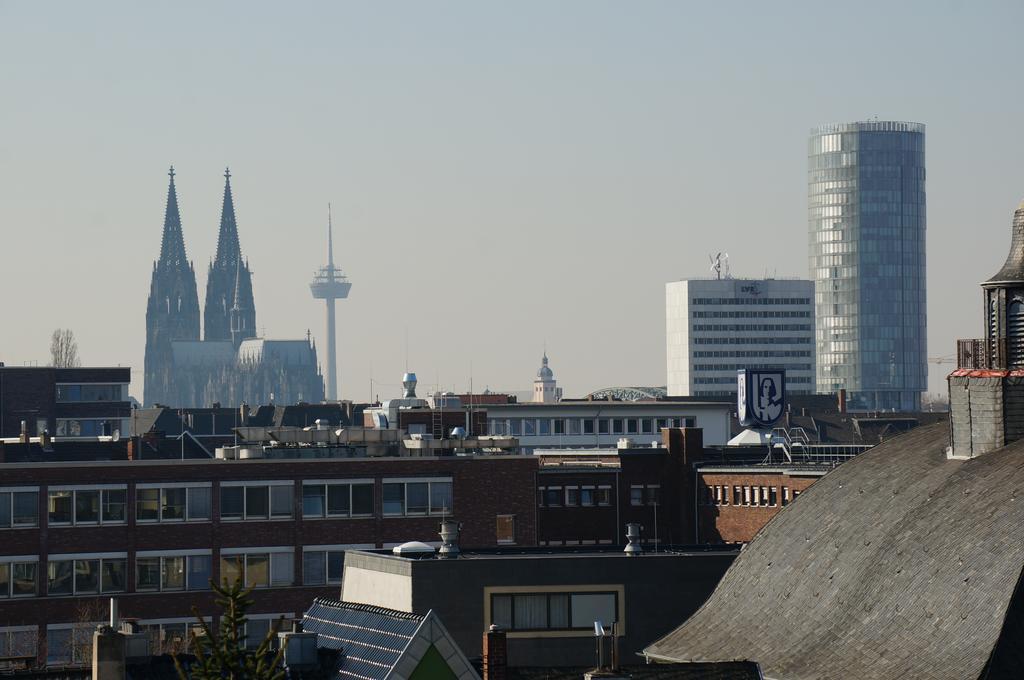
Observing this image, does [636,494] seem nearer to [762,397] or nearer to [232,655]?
[762,397]


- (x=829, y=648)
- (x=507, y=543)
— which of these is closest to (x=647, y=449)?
(x=507, y=543)

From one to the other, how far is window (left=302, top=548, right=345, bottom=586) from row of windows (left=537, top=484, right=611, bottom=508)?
2065cm

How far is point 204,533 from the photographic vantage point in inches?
4021

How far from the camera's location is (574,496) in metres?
123

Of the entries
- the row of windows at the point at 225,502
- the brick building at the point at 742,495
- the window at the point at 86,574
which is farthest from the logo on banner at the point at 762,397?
the window at the point at 86,574

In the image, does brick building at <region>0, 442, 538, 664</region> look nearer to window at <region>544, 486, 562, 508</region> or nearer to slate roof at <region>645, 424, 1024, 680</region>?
window at <region>544, 486, 562, 508</region>

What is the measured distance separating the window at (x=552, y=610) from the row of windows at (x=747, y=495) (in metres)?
38.9

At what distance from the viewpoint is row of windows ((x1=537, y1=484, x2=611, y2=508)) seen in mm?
122312

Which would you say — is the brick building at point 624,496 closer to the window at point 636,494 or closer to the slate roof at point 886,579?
the window at point 636,494

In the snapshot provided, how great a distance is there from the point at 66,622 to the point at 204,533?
7978mm

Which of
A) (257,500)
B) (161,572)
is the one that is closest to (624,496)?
(257,500)

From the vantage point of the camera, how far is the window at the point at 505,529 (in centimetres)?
10794

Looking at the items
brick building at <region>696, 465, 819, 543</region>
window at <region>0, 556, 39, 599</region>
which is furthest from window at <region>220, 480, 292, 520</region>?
brick building at <region>696, 465, 819, 543</region>

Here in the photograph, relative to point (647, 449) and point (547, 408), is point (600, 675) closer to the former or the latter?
point (647, 449)
